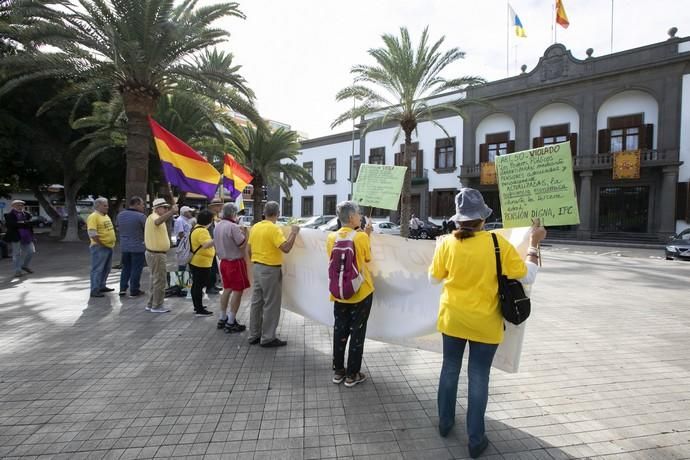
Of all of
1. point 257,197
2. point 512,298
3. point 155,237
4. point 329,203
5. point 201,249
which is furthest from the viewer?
point 329,203

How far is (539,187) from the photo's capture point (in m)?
3.32

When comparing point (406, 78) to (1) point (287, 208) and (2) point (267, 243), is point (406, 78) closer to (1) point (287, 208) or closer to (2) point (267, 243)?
(2) point (267, 243)

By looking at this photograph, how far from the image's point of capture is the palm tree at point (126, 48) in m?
8.71

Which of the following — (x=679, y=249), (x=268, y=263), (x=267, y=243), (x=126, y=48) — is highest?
(x=126, y=48)

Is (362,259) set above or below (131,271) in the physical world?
above

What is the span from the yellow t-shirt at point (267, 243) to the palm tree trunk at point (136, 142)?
602 cm

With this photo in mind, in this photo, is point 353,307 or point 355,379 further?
point 355,379

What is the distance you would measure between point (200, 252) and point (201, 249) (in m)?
0.07

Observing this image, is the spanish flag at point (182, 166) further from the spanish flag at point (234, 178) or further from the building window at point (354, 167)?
the building window at point (354, 167)

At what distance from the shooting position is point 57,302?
684cm

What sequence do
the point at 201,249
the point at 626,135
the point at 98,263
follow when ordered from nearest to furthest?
the point at 201,249
the point at 98,263
the point at 626,135

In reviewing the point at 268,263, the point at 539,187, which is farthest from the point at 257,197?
the point at 539,187

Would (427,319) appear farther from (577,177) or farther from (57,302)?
(577,177)

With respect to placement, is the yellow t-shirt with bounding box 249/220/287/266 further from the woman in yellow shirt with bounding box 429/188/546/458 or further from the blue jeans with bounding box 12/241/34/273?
the blue jeans with bounding box 12/241/34/273
